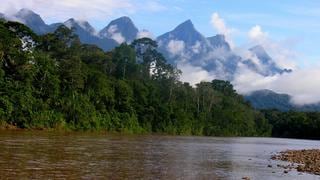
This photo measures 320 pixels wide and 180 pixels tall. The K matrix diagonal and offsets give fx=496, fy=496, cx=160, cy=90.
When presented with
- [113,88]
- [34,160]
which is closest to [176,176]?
[34,160]

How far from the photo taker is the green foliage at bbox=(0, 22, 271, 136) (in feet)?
278

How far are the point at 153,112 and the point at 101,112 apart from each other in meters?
22.2

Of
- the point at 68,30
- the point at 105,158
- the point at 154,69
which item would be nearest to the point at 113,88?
the point at 68,30

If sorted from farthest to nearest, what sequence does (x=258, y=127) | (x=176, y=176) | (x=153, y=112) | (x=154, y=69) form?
A: (x=258, y=127)
(x=154, y=69)
(x=153, y=112)
(x=176, y=176)

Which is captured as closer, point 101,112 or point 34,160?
point 34,160

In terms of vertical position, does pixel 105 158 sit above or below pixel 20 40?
below

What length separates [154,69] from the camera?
16412 centimetres

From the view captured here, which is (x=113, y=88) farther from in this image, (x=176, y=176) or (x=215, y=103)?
(x=176, y=176)

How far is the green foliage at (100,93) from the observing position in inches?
3334

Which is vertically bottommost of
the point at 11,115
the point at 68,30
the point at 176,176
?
the point at 176,176

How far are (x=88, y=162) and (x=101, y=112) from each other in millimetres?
75171

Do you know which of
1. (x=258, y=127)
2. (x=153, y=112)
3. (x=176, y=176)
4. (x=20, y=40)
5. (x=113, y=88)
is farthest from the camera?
(x=258, y=127)

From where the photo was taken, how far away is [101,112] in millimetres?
107875

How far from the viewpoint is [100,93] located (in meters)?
109
